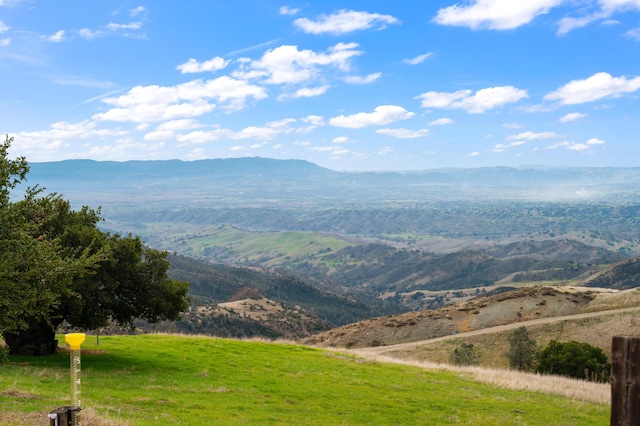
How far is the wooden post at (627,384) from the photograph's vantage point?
542 centimetres

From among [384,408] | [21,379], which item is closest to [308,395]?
[384,408]

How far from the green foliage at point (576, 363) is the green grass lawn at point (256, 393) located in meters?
13.3

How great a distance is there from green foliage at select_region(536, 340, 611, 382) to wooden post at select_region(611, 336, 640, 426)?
127 feet

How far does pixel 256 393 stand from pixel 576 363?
27.9 metres

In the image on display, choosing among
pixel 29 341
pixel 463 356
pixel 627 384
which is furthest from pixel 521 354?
pixel 627 384

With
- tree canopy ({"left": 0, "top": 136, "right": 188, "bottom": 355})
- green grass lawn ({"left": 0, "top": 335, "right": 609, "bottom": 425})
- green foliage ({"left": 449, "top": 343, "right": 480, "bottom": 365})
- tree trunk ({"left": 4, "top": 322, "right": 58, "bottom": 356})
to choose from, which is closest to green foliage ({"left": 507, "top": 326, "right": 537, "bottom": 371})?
green foliage ({"left": 449, "top": 343, "right": 480, "bottom": 365})

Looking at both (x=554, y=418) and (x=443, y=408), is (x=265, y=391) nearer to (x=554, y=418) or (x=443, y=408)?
(x=443, y=408)

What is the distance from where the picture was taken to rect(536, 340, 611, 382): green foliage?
40.3m

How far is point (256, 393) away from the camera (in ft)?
78.9

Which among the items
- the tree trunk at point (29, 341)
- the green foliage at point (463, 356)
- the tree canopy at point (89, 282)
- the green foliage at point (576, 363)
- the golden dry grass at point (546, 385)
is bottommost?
the green foliage at point (463, 356)

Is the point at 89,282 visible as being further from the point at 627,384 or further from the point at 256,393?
the point at 627,384

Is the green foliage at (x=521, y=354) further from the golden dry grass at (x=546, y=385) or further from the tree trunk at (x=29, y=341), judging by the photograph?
the tree trunk at (x=29, y=341)

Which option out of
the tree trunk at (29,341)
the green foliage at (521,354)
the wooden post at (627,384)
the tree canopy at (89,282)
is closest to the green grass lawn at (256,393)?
the tree trunk at (29,341)

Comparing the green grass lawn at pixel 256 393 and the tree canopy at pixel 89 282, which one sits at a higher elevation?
the tree canopy at pixel 89 282
